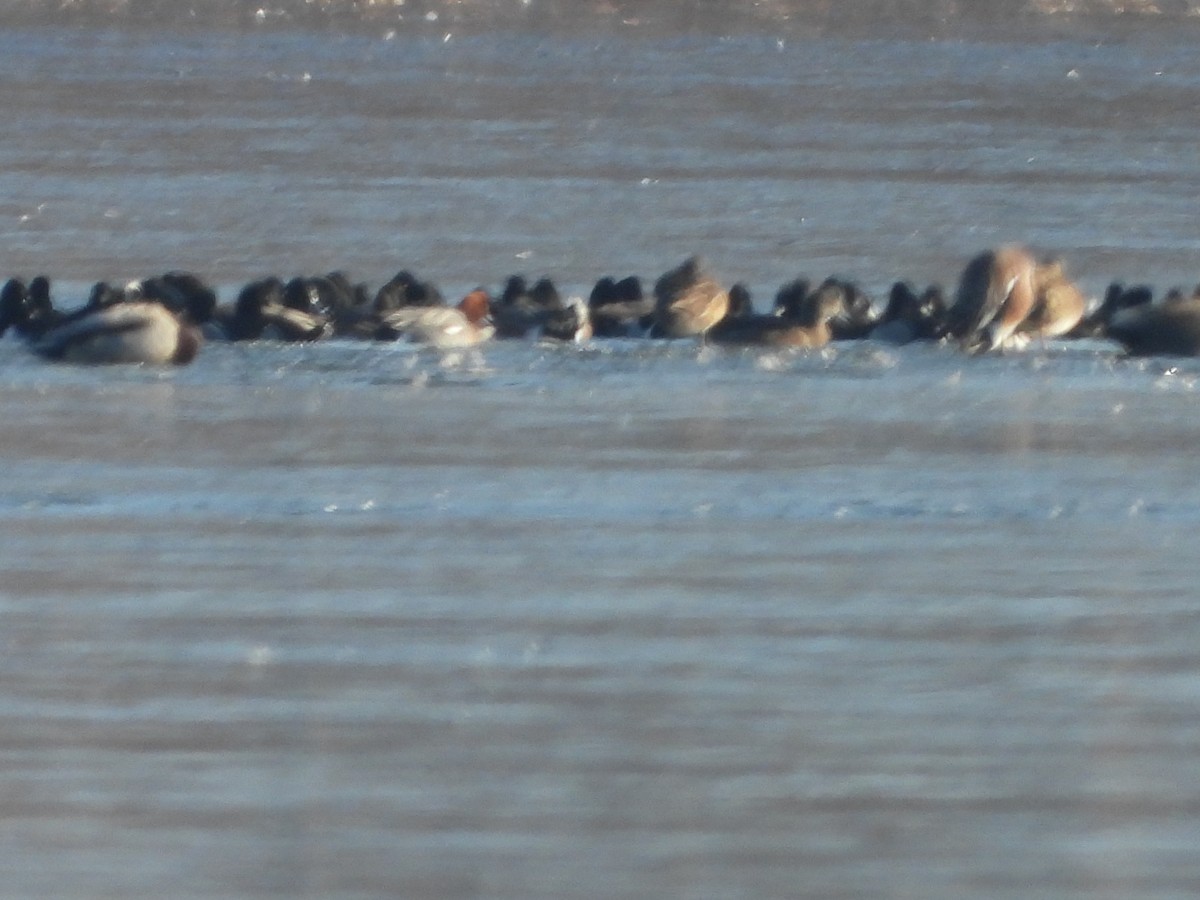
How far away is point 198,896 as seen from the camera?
506 centimetres

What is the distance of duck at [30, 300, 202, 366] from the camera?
37.7 ft

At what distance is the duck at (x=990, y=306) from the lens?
1233 centimetres

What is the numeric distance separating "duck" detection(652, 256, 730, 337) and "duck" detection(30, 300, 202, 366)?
200 cm

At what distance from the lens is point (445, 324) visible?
12195 millimetres

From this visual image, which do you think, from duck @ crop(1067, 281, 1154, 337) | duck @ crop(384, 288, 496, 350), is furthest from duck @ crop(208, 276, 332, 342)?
duck @ crop(1067, 281, 1154, 337)

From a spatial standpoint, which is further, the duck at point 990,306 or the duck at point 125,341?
the duck at point 990,306

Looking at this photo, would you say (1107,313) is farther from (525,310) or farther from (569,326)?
(525,310)

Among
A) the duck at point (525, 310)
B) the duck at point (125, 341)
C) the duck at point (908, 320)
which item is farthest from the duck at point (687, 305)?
the duck at point (125, 341)

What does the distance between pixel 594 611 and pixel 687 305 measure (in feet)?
17.7

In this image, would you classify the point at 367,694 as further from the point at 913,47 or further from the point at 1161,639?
the point at 913,47

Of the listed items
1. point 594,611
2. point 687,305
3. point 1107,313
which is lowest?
point 1107,313

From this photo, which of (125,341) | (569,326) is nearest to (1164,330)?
(569,326)

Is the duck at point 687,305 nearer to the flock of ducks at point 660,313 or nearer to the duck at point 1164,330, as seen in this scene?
the flock of ducks at point 660,313

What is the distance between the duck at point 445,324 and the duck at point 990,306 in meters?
1.93
